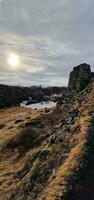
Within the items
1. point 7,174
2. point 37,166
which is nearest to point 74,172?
point 37,166

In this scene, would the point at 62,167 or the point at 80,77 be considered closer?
the point at 62,167

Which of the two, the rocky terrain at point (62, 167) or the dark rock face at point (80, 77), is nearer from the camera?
the rocky terrain at point (62, 167)

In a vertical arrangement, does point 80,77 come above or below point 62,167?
above

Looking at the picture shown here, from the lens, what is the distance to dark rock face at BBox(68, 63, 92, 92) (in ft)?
103

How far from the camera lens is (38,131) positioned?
121 feet

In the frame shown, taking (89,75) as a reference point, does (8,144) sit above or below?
below

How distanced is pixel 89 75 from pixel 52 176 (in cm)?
1542

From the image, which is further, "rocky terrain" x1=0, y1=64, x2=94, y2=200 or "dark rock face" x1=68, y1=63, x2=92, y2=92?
"dark rock face" x1=68, y1=63, x2=92, y2=92

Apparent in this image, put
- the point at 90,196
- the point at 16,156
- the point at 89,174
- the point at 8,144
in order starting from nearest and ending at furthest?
the point at 90,196, the point at 89,174, the point at 16,156, the point at 8,144

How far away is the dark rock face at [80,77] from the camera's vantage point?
3153cm

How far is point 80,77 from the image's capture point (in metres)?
33.2

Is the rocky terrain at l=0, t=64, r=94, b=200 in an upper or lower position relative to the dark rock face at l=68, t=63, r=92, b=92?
lower

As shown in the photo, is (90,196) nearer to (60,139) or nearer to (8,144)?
(60,139)

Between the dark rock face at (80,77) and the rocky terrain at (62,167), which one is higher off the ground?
the dark rock face at (80,77)
